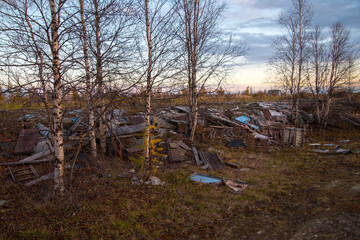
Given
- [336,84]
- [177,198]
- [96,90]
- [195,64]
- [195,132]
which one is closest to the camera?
[96,90]

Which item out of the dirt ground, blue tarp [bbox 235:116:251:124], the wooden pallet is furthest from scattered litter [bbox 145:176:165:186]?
blue tarp [bbox 235:116:251:124]

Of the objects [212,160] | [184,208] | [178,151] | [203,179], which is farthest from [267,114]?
[184,208]

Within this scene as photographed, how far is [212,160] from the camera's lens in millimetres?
8531

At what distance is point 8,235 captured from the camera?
3705 mm

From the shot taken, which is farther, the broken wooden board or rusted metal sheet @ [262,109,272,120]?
rusted metal sheet @ [262,109,272,120]

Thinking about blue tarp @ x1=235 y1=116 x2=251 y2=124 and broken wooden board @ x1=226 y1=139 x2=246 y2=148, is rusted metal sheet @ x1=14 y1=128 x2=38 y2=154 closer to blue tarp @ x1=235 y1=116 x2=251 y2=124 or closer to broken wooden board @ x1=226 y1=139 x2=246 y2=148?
broken wooden board @ x1=226 y1=139 x2=246 y2=148

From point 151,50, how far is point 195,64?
14.1ft

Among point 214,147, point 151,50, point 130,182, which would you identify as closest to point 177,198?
point 130,182

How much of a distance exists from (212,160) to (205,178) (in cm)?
179

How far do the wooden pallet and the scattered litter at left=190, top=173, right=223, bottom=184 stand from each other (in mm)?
4728

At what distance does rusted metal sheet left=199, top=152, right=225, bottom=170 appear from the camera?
8102mm

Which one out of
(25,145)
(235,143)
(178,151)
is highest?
(25,145)

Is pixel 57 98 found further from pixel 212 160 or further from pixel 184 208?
pixel 212 160

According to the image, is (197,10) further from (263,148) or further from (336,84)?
(336,84)
